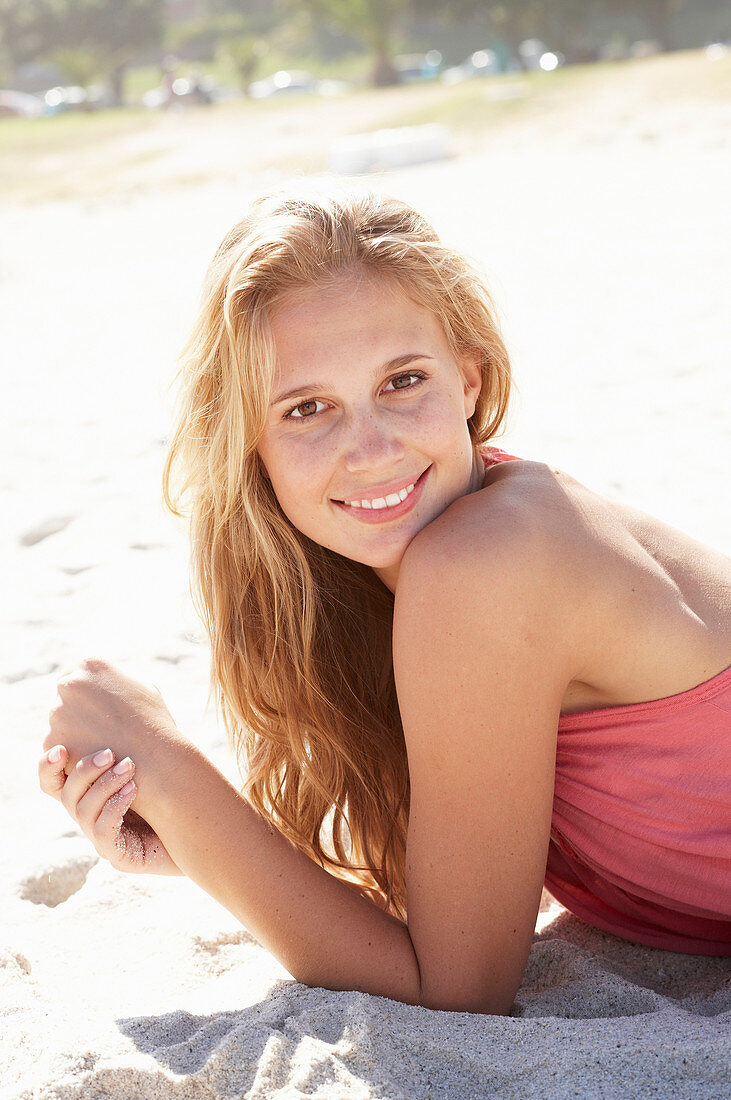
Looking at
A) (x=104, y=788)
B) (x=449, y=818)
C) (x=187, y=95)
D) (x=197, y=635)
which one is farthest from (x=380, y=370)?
(x=187, y=95)

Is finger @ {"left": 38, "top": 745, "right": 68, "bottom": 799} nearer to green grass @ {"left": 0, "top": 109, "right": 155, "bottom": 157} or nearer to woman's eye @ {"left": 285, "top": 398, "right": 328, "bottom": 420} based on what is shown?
woman's eye @ {"left": 285, "top": 398, "right": 328, "bottom": 420}

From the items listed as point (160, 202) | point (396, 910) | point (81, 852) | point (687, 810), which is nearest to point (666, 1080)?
point (687, 810)

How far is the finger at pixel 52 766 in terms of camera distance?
2088mm

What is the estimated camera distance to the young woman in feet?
6.24

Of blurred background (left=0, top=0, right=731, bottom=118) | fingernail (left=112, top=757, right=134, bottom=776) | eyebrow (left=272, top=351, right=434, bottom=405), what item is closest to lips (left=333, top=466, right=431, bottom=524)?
eyebrow (left=272, top=351, right=434, bottom=405)

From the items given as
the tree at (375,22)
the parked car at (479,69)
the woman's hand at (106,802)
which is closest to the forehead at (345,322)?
the woman's hand at (106,802)

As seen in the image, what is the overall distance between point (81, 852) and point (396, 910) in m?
0.81

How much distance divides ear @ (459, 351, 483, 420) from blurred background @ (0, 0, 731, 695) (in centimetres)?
33

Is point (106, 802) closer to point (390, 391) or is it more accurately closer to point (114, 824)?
point (114, 824)

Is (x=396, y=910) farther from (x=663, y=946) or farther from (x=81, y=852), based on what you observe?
(x=81, y=852)

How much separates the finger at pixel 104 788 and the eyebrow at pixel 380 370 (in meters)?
0.70

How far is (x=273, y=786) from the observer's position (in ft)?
8.25

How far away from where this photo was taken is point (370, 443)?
2025 mm

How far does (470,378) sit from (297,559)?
0.50m
